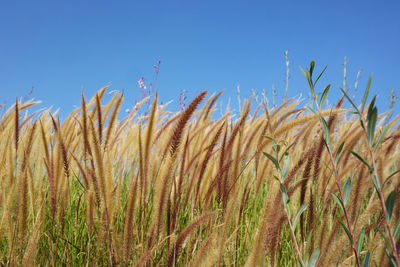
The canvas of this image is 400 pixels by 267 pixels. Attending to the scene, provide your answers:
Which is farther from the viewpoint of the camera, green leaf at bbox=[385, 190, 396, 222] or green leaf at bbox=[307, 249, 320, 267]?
green leaf at bbox=[307, 249, 320, 267]

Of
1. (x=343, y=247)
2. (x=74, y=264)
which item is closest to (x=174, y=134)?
(x=343, y=247)

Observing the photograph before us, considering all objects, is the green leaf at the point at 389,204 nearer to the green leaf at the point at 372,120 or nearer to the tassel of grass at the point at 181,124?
the green leaf at the point at 372,120

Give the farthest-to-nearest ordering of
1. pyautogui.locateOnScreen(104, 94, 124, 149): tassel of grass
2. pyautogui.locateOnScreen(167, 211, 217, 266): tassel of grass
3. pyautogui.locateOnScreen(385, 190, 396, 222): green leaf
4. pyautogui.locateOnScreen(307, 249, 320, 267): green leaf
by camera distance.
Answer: pyautogui.locateOnScreen(104, 94, 124, 149): tassel of grass
pyautogui.locateOnScreen(167, 211, 217, 266): tassel of grass
pyautogui.locateOnScreen(307, 249, 320, 267): green leaf
pyautogui.locateOnScreen(385, 190, 396, 222): green leaf

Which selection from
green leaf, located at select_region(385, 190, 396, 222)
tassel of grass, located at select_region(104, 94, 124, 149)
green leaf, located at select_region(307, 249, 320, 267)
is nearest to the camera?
green leaf, located at select_region(385, 190, 396, 222)

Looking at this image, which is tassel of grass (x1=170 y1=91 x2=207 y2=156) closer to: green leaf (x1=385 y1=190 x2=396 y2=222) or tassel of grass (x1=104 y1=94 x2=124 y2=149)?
tassel of grass (x1=104 y1=94 x2=124 y2=149)

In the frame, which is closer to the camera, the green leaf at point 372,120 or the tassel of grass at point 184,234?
the green leaf at point 372,120

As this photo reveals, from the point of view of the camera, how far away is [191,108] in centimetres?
79

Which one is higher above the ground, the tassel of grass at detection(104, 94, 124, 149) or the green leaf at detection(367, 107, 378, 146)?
the tassel of grass at detection(104, 94, 124, 149)

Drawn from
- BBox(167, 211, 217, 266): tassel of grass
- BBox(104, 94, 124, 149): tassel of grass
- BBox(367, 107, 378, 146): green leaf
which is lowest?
BBox(167, 211, 217, 266): tassel of grass

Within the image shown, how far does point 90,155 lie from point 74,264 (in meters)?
0.37

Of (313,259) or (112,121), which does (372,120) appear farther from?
(112,121)

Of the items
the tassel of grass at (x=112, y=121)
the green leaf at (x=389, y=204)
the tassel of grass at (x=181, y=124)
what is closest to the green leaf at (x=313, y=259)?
the green leaf at (x=389, y=204)

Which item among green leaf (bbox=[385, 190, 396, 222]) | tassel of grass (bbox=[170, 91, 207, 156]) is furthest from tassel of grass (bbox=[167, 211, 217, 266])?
green leaf (bbox=[385, 190, 396, 222])

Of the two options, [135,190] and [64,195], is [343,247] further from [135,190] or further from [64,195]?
[64,195]
